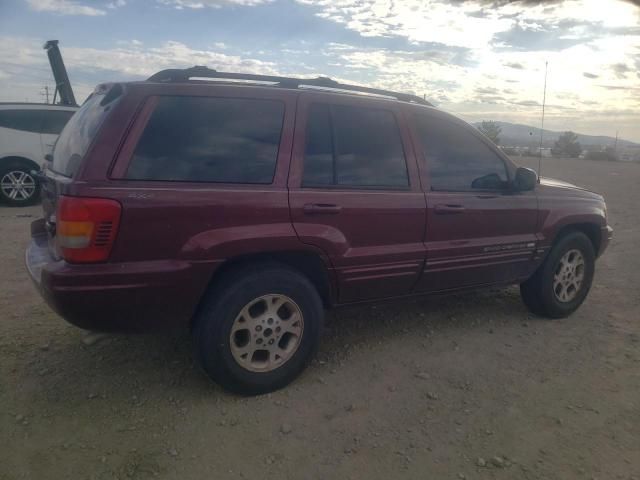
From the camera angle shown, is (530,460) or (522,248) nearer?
(530,460)

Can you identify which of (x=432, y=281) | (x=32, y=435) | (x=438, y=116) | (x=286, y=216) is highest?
(x=438, y=116)

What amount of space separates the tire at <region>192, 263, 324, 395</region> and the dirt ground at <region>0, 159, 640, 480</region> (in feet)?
0.50

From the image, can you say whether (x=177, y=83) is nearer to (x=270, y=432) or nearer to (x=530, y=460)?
(x=270, y=432)

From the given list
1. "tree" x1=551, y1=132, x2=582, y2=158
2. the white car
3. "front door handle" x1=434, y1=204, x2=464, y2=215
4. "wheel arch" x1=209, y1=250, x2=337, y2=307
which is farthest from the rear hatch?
"tree" x1=551, y1=132, x2=582, y2=158

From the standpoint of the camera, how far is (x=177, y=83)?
9.98ft

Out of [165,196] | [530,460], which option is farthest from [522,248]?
[165,196]

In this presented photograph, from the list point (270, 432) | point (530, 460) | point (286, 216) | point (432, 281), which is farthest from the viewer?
point (432, 281)

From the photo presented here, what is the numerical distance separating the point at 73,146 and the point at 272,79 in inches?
50.5

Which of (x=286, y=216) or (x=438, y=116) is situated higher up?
(x=438, y=116)

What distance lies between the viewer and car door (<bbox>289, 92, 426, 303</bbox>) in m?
3.27

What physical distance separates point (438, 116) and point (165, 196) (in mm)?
2157

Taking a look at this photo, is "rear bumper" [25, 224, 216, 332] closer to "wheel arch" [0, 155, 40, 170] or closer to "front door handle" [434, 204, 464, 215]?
"front door handle" [434, 204, 464, 215]

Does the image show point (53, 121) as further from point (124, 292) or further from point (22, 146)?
point (124, 292)

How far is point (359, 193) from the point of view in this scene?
344cm
